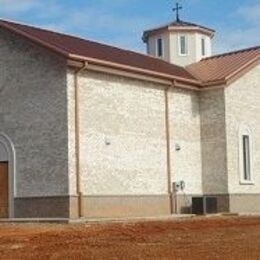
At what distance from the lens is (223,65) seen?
32875 millimetres


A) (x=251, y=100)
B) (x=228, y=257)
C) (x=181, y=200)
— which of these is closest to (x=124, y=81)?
(x=181, y=200)

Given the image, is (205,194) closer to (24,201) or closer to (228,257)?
(24,201)

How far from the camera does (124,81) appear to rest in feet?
88.3

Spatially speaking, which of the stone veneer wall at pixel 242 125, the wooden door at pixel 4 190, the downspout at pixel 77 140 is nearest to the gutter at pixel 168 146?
the stone veneer wall at pixel 242 125

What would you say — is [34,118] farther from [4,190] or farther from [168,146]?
[168,146]

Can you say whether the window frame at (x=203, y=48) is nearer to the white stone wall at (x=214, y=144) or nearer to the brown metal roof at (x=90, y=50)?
the brown metal roof at (x=90, y=50)

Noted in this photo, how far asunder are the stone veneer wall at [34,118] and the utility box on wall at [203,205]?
7.02 m

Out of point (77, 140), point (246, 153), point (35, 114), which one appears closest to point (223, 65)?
point (246, 153)

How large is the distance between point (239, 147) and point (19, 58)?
10.8 m

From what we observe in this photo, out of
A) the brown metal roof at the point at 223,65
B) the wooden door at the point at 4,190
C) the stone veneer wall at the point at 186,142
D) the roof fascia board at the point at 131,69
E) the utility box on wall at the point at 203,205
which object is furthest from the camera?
the brown metal roof at the point at 223,65

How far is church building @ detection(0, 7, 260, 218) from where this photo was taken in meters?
24.5

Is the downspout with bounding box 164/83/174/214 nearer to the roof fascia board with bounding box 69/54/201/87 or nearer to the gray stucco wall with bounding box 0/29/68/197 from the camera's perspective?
the roof fascia board with bounding box 69/54/201/87

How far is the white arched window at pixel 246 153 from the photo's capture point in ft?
102

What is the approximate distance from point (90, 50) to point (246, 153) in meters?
9.16
